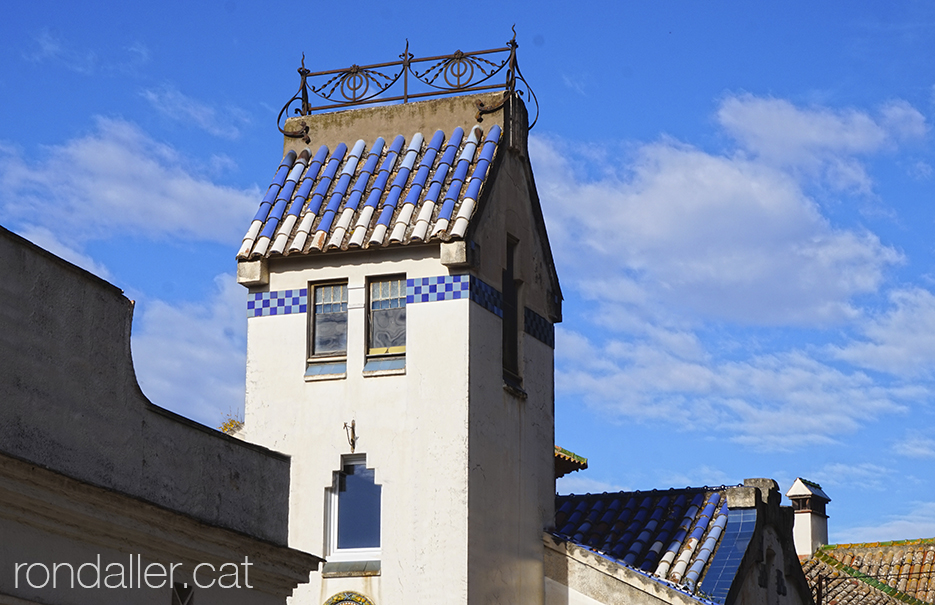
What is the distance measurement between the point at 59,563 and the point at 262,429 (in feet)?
31.1

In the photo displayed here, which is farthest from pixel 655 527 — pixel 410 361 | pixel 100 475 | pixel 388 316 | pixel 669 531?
pixel 100 475

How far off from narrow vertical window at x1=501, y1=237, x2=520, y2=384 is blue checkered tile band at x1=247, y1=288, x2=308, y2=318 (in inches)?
130

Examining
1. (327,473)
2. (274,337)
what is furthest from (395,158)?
(327,473)

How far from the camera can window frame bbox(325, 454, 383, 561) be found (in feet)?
68.0

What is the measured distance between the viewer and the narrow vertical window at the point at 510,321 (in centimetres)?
2249

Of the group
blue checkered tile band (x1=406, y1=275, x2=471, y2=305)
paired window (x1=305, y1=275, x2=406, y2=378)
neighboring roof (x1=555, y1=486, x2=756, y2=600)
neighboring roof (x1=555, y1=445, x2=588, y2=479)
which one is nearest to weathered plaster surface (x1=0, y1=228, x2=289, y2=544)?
paired window (x1=305, y1=275, x2=406, y2=378)

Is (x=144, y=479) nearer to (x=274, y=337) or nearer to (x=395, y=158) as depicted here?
(x=274, y=337)

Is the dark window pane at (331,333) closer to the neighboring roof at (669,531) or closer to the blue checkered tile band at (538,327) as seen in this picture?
the blue checkered tile band at (538,327)

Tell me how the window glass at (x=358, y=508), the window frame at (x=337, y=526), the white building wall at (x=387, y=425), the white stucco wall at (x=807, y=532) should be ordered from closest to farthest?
the white building wall at (x=387, y=425)
the window frame at (x=337, y=526)
the window glass at (x=358, y=508)
the white stucco wall at (x=807, y=532)

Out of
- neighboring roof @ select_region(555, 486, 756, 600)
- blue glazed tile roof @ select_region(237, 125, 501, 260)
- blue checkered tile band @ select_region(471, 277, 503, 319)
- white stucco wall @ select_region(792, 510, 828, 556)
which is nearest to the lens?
blue checkered tile band @ select_region(471, 277, 503, 319)

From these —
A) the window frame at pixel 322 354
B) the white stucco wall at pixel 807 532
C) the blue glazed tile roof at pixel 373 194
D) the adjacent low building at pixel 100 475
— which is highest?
the blue glazed tile roof at pixel 373 194

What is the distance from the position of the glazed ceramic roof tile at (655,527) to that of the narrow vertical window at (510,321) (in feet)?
10.2

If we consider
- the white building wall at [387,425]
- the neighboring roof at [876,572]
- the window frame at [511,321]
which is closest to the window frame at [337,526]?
the white building wall at [387,425]

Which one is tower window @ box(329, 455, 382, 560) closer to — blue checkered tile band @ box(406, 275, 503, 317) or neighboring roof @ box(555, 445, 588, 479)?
blue checkered tile band @ box(406, 275, 503, 317)
